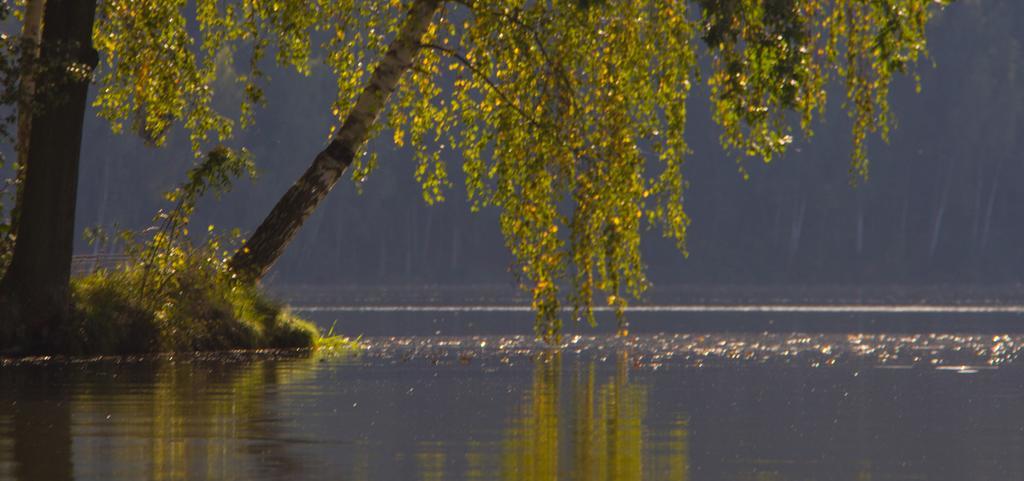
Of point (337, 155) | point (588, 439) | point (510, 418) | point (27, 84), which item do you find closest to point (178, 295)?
point (337, 155)

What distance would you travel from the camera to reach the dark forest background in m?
113

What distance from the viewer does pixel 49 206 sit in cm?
2089

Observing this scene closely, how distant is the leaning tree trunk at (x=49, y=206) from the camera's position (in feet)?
68.2

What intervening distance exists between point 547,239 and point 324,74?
8675 cm

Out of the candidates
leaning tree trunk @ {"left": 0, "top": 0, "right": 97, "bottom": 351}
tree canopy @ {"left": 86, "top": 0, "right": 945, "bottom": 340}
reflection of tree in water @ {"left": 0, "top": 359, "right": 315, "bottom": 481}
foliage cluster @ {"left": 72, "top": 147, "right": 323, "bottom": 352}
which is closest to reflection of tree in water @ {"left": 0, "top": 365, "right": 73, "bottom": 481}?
reflection of tree in water @ {"left": 0, "top": 359, "right": 315, "bottom": 481}

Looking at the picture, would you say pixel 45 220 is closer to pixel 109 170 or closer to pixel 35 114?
pixel 35 114

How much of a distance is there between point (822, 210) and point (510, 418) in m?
106

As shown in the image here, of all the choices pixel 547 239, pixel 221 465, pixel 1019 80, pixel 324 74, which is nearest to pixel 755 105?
pixel 547 239

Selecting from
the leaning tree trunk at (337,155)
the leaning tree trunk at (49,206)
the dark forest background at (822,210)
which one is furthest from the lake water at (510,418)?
the dark forest background at (822,210)

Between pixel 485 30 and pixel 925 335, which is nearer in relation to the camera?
pixel 485 30

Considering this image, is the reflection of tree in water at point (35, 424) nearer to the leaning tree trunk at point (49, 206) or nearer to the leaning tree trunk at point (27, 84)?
the leaning tree trunk at point (49, 206)

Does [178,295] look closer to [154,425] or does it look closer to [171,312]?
[171,312]

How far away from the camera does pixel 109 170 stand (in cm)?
10725

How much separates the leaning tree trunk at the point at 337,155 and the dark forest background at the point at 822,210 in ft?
276
